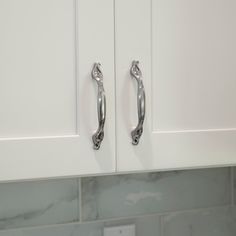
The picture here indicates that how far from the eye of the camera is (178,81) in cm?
68

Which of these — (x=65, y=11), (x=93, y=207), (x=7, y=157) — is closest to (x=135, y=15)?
(x=65, y=11)

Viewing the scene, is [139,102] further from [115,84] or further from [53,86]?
[53,86]

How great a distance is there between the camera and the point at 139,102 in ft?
2.08

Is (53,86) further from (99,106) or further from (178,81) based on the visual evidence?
(178,81)

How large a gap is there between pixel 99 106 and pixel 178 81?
18cm

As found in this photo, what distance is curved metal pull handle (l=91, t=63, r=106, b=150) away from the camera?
0.60m

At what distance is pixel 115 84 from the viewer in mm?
642

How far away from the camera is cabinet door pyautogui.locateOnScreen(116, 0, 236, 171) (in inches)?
25.5

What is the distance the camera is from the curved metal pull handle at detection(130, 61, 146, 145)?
0.63 m

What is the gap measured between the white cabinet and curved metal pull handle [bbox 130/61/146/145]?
0.04 feet

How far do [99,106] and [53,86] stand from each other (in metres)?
0.09

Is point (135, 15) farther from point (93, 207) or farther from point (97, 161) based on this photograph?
point (93, 207)

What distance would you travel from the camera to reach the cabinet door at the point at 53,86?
1.93 ft

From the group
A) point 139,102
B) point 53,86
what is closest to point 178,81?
point 139,102
